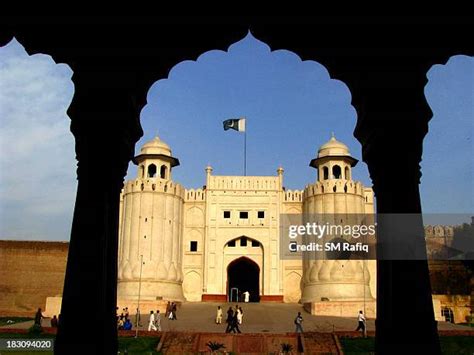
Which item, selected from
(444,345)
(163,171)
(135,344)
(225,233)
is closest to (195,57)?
(135,344)

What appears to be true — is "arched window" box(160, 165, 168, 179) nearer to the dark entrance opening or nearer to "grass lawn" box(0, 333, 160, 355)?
the dark entrance opening

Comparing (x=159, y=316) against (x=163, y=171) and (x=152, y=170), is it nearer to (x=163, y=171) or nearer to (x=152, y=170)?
(x=163, y=171)

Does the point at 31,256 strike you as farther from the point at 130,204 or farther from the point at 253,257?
the point at 253,257

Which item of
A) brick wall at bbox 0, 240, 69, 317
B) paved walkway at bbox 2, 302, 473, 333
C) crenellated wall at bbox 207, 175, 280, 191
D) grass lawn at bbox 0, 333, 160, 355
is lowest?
grass lawn at bbox 0, 333, 160, 355

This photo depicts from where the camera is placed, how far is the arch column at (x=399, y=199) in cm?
493

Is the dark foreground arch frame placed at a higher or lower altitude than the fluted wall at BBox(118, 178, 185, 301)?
lower

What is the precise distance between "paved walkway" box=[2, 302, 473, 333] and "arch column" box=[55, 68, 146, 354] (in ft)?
72.2

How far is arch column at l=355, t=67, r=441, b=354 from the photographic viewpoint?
493cm

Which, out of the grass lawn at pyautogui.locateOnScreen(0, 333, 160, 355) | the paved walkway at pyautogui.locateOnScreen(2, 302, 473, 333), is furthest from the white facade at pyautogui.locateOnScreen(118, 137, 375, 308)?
the grass lawn at pyautogui.locateOnScreen(0, 333, 160, 355)

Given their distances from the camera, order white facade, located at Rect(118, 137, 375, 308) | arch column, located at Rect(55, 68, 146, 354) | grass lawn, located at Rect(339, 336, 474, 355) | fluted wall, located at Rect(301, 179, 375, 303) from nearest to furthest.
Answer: arch column, located at Rect(55, 68, 146, 354) < grass lawn, located at Rect(339, 336, 474, 355) < fluted wall, located at Rect(301, 179, 375, 303) < white facade, located at Rect(118, 137, 375, 308)

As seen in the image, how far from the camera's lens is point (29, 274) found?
4388cm

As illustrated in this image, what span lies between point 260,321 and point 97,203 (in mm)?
27423

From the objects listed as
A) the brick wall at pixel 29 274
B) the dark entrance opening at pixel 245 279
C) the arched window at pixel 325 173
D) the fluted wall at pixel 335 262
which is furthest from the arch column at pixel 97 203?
the brick wall at pixel 29 274

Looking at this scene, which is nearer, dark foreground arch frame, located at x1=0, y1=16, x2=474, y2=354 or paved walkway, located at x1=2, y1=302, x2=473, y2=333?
dark foreground arch frame, located at x1=0, y1=16, x2=474, y2=354
